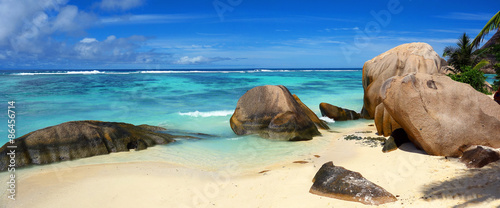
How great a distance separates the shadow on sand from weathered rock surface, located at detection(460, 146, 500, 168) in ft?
0.45

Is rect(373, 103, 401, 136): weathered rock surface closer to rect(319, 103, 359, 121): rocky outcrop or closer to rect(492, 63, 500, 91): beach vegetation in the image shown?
rect(319, 103, 359, 121): rocky outcrop

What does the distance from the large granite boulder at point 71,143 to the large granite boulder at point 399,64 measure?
26.4ft

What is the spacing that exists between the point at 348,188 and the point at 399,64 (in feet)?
28.1

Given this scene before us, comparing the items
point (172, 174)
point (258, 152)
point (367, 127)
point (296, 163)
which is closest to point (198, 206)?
point (172, 174)

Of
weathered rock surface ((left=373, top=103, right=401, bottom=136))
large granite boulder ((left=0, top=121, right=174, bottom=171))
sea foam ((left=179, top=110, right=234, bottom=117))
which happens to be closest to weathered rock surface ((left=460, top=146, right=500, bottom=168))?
weathered rock surface ((left=373, top=103, right=401, bottom=136))

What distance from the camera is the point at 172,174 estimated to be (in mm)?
6520

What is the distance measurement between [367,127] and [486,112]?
4.91 m

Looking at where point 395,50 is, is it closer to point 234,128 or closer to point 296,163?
point 234,128

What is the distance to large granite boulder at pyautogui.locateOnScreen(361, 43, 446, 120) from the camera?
37.4ft

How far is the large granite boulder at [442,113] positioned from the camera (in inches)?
239

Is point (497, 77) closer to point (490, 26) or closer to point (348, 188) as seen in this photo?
point (490, 26)

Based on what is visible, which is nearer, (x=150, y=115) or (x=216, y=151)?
(x=216, y=151)

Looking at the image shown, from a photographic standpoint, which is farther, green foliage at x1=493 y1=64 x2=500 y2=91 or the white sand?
green foliage at x1=493 y1=64 x2=500 y2=91

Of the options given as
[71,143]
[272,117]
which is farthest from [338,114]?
[71,143]
